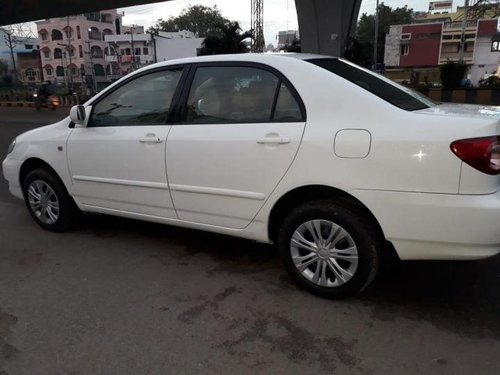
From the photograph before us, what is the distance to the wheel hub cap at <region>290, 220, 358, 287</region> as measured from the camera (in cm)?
309

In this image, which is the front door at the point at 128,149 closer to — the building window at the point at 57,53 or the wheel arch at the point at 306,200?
the wheel arch at the point at 306,200

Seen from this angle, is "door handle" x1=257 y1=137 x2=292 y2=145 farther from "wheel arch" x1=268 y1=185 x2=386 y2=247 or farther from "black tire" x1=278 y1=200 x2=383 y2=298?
"black tire" x1=278 y1=200 x2=383 y2=298

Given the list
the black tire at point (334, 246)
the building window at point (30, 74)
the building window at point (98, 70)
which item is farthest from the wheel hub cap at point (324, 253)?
the building window at point (30, 74)

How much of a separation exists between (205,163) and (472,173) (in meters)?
1.84

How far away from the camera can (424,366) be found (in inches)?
99.5

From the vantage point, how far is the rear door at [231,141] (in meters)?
3.24

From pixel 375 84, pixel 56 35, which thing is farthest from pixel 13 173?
pixel 56 35

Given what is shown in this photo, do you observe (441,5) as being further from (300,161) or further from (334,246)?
(334,246)

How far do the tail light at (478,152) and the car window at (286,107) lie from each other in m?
1.04

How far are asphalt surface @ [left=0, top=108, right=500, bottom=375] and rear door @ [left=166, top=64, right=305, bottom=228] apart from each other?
1.88ft

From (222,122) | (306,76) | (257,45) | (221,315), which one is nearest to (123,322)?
(221,315)

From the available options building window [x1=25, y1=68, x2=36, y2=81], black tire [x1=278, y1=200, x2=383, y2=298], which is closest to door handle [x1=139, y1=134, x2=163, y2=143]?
black tire [x1=278, y1=200, x2=383, y2=298]

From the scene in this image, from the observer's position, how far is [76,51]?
8281 cm

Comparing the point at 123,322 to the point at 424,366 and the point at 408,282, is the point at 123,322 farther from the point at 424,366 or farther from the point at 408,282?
the point at 408,282
